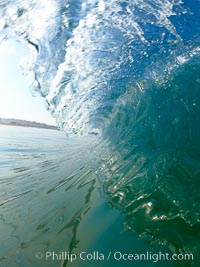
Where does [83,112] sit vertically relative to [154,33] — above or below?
below

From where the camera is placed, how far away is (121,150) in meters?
5.56

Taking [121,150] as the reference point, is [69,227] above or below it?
above

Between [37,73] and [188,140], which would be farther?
[37,73]

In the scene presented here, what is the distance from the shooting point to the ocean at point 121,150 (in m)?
2.11

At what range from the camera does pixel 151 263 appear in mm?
1826

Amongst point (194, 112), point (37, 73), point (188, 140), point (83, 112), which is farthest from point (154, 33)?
point (83, 112)

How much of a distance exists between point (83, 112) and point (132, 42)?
644 centimetres

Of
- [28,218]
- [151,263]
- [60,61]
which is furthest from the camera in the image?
[60,61]

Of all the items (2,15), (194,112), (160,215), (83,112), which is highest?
(2,15)

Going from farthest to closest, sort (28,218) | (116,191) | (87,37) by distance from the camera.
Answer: (87,37) → (116,191) → (28,218)

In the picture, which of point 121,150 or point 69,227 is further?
point 121,150

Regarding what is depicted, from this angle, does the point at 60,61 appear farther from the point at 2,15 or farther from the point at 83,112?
the point at 83,112

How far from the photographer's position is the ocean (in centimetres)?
211

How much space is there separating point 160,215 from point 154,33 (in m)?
4.06
